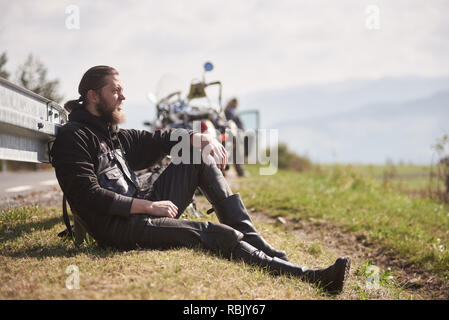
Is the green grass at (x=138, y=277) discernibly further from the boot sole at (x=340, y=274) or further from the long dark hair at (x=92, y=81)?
the long dark hair at (x=92, y=81)

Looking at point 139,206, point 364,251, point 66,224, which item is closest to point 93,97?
point 139,206

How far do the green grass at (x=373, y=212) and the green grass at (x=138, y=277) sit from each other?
4.89ft

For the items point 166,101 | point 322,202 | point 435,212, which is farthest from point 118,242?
point 435,212

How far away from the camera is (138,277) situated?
8.95 ft

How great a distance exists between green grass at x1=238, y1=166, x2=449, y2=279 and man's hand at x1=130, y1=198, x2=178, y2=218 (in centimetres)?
335

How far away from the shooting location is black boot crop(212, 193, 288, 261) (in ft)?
11.5

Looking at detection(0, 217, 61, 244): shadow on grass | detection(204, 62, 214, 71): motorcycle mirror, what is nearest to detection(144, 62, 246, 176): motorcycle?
detection(204, 62, 214, 71): motorcycle mirror

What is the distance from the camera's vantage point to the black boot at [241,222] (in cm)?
350

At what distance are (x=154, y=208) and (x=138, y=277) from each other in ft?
2.28

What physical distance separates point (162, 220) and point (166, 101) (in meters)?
4.25

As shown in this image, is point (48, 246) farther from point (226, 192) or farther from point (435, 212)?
point (435, 212)

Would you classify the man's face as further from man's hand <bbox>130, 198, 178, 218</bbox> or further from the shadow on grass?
the shadow on grass

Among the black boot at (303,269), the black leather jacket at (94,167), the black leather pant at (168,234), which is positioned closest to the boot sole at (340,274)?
the black boot at (303,269)
